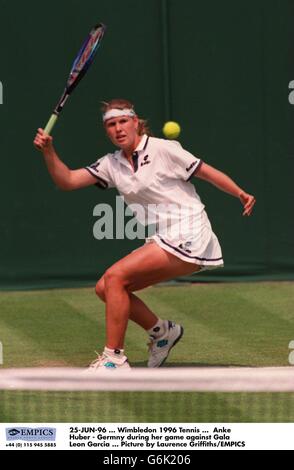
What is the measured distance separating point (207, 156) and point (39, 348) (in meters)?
2.50

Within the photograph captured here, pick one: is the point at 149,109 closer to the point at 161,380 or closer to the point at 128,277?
the point at 128,277

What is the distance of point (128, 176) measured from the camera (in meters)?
6.38

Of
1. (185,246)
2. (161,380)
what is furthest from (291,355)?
(161,380)

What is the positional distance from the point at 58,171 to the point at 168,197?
549 mm

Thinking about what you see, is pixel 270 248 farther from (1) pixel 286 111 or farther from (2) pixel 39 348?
(2) pixel 39 348

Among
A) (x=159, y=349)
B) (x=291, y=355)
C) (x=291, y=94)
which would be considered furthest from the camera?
(x=291, y=94)

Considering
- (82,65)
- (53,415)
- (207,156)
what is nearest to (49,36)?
(207,156)

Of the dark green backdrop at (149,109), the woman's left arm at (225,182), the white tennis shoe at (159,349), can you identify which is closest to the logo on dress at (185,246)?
the woman's left arm at (225,182)

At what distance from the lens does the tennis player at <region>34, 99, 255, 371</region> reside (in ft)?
20.4

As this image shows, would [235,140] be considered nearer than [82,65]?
No

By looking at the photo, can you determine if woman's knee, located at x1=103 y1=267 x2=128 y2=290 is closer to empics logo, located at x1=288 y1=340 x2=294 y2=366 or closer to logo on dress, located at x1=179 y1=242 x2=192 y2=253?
logo on dress, located at x1=179 y1=242 x2=192 y2=253

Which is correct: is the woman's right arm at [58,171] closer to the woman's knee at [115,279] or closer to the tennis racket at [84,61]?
the tennis racket at [84,61]

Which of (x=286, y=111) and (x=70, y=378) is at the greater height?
(x=286, y=111)

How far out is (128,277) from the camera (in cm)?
625
